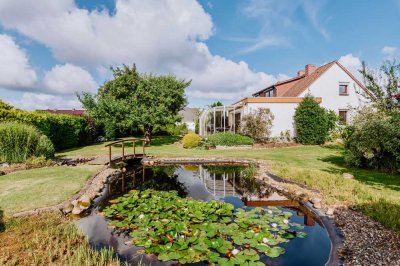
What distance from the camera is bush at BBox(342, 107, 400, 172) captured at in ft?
30.8

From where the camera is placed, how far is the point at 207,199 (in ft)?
27.6

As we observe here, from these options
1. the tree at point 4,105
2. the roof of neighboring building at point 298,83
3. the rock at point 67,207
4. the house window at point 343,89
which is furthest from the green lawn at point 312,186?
the house window at point 343,89

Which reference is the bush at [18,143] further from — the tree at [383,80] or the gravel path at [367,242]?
the tree at [383,80]

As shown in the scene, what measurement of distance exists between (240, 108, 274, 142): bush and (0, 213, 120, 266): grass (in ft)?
53.4

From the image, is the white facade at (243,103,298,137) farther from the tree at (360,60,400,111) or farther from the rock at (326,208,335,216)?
the rock at (326,208,335,216)

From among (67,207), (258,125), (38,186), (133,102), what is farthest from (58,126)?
(258,125)

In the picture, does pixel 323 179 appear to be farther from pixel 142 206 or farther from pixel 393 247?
pixel 142 206

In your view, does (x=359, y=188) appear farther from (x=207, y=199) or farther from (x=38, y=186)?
(x=38, y=186)

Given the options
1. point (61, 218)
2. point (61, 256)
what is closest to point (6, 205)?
point (61, 218)

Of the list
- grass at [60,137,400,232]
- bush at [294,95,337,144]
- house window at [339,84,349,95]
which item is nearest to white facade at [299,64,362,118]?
house window at [339,84,349,95]

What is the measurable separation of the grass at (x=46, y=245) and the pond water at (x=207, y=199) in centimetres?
39

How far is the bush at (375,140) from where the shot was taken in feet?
30.8

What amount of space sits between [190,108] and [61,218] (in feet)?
198

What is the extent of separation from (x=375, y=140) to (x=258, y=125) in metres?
10.7
